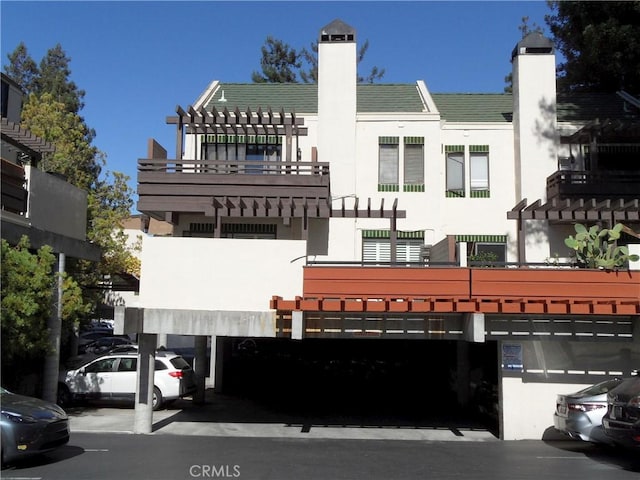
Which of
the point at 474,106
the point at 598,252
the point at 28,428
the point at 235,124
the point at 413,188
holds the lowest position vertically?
the point at 28,428

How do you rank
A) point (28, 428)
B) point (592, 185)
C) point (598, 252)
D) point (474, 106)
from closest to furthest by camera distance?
point (28, 428) → point (598, 252) → point (592, 185) → point (474, 106)

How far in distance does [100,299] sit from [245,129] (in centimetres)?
848

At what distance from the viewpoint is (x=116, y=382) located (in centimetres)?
1716

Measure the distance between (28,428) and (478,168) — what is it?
49.3 ft

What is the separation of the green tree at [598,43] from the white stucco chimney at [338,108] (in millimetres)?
10984

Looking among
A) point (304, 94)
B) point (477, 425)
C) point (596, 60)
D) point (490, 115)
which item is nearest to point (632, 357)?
point (477, 425)

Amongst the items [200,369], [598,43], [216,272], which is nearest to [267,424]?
[200,369]

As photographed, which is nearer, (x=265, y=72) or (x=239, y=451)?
(x=239, y=451)

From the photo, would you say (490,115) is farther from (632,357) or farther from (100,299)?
(100,299)

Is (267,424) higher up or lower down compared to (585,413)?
lower down

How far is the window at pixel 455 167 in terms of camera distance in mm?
19828

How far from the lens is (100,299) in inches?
874

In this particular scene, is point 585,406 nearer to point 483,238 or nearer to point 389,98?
point 483,238

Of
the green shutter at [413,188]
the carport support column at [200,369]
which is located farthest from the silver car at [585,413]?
the carport support column at [200,369]
